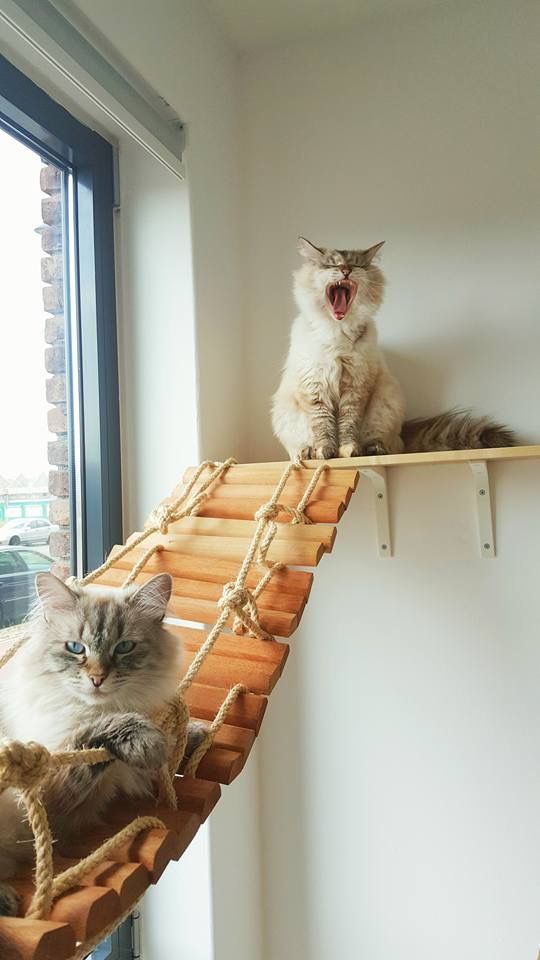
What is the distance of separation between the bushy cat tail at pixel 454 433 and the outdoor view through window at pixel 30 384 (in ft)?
2.78

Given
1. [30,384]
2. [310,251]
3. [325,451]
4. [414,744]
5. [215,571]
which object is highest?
[310,251]

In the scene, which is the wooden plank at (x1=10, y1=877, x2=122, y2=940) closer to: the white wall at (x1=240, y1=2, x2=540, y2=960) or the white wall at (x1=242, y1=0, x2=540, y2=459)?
the white wall at (x1=240, y1=2, x2=540, y2=960)

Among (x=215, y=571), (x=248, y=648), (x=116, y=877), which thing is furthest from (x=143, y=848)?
(x=215, y=571)

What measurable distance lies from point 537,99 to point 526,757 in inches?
64.4

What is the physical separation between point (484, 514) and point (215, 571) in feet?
2.55

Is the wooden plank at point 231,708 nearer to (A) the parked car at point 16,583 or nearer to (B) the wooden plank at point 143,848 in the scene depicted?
(B) the wooden plank at point 143,848

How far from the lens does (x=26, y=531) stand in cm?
126

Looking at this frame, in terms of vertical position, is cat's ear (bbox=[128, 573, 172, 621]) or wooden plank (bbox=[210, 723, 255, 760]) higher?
cat's ear (bbox=[128, 573, 172, 621])

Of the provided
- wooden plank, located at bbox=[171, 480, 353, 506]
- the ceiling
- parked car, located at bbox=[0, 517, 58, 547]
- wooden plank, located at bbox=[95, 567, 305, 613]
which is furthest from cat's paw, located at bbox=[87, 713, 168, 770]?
the ceiling

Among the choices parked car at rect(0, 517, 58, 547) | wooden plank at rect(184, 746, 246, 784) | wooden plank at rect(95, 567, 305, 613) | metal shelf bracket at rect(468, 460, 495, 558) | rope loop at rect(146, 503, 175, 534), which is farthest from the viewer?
metal shelf bracket at rect(468, 460, 495, 558)

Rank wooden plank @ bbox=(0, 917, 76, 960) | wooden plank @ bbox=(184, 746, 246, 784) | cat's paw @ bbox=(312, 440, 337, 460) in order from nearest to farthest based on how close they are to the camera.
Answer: wooden plank @ bbox=(0, 917, 76, 960) < wooden plank @ bbox=(184, 746, 246, 784) < cat's paw @ bbox=(312, 440, 337, 460)

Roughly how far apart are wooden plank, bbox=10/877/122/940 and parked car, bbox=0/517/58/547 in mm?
804

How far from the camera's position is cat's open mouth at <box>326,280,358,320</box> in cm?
138

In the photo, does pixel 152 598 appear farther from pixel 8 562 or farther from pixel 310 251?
pixel 310 251
